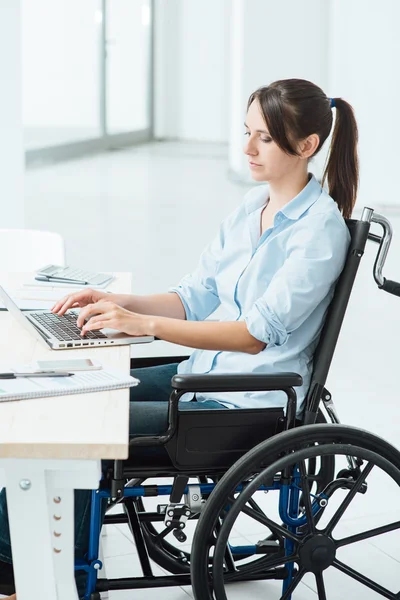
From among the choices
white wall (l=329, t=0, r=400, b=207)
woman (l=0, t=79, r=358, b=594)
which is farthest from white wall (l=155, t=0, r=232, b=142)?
woman (l=0, t=79, r=358, b=594)

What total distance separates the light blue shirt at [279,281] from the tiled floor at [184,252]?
579 millimetres

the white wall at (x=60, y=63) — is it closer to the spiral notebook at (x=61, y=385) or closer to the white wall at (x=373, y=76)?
the white wall at (x=373, y=76)

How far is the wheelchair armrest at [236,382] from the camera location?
1670 millimetres

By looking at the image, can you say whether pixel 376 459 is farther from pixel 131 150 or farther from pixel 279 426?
pixel 131 150

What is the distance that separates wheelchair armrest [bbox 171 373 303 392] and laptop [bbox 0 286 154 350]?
0.22 meters

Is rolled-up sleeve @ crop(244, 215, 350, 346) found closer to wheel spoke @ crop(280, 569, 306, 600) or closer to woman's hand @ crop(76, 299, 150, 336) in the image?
woman's hand @ crop(76, 299, 150, 336)

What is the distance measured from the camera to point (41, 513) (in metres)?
1.35

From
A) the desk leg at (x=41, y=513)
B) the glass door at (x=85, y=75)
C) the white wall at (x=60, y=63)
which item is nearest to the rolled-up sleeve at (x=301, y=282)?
the desk leg at (x=41, y=513)

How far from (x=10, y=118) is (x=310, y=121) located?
272 cm

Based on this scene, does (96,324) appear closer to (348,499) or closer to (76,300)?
(76,300)

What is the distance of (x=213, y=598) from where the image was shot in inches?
67.4

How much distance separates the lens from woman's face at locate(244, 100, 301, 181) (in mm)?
1932

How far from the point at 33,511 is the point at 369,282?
414 centimetres

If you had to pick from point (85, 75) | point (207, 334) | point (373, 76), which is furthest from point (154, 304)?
point (85, 75)
